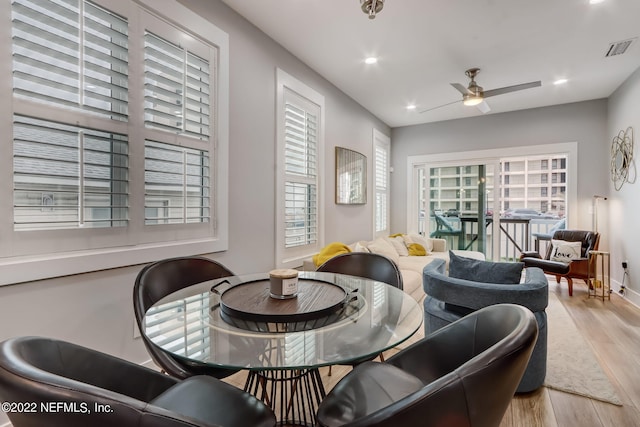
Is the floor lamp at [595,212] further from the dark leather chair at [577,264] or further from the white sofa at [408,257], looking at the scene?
the white sofa at [408,257]

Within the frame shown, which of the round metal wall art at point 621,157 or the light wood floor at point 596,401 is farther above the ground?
the round metal wall art at point 621,157

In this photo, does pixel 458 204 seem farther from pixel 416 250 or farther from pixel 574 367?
pixel 574 367

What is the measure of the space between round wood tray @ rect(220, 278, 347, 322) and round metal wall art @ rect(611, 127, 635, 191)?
4.50m

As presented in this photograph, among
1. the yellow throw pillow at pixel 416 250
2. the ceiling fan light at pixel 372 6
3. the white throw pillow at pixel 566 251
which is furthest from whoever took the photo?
the yellow throw pillow at pixel 416 250

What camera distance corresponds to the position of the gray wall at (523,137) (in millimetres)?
4680

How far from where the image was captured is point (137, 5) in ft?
6.23

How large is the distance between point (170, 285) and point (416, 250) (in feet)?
12.8

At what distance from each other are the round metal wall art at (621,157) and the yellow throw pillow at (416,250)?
265 centimetres

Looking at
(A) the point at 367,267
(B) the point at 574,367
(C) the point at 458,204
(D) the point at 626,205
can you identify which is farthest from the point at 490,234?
(A) the point at 367,267

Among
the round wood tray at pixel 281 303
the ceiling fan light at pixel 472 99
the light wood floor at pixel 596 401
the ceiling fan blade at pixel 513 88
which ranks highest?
the ceiling fan blade at pixel 513 88

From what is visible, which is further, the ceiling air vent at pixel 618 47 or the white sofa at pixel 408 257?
the white sofa at pixel 408 257

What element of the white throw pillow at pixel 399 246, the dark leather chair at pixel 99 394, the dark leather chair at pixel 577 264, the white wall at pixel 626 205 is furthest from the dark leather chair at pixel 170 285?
the white wall at pixel 626 205

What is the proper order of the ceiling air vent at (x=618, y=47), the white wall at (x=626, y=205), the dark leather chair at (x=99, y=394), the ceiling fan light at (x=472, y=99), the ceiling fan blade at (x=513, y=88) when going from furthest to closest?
1. the white wall at (x=626, y=205)
2. the ceiling fan light at (x=472, y=99)
3. the ceiling fan blade at (x=513, y=88)
4. the ceiling air vent at (x=618, y=47)
5. the dark leather chair at (x=99, y=394)

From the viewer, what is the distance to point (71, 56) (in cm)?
163
